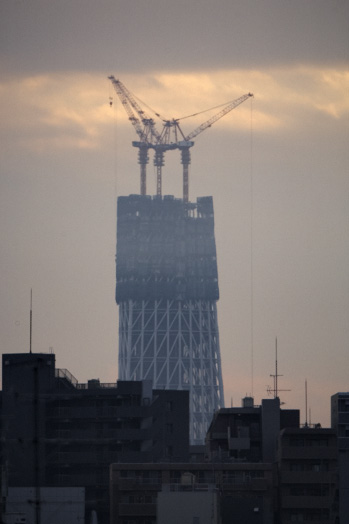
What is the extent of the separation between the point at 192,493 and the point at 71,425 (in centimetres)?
3118

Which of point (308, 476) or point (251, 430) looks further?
point (251, 430)

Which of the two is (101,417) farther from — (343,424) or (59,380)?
(343,424)

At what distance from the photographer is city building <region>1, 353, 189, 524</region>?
15262cm

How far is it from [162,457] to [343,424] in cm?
1769

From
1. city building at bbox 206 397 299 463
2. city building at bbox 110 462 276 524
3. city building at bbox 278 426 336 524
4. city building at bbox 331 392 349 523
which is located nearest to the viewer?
city building at bbox 110 462 276 524

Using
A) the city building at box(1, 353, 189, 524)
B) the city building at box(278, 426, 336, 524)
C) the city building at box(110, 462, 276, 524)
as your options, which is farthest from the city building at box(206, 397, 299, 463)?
the city building at box(110, 462, 276, 524)

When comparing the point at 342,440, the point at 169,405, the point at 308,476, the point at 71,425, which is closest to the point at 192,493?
the point at 308,476

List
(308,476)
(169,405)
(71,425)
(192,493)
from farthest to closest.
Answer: (169,405) < (71,425) < (308,476) < (192,493)

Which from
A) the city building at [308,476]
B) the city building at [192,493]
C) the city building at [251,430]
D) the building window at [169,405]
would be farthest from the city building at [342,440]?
the building window at [169,405]

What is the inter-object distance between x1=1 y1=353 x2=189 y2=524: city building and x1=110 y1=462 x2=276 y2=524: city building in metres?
14.7

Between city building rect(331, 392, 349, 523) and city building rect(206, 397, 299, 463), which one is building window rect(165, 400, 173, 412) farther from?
city building rect(331, 392, 349, 523)

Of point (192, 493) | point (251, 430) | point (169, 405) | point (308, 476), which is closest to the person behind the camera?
point (192, 493)

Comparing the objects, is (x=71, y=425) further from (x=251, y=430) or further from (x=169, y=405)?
(x=169, y=405)

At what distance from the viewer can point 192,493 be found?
415 ft
